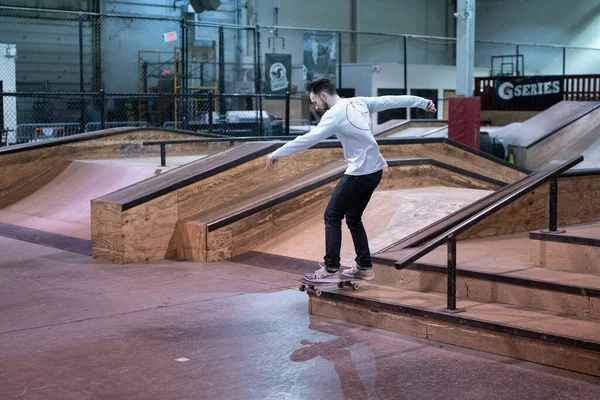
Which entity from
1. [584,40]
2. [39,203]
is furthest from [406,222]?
[584,40]

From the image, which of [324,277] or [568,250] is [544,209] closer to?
[568,250]

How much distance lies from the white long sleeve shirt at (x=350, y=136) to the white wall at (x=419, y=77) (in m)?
23.9

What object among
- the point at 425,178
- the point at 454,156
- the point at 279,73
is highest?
the point at 279,73

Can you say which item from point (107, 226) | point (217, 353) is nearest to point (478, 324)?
point (217, 353)

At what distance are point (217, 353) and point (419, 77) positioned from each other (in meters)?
28.7

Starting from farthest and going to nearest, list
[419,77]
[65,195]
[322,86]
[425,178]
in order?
[419,77], [65,195], [425,178], [322,86]

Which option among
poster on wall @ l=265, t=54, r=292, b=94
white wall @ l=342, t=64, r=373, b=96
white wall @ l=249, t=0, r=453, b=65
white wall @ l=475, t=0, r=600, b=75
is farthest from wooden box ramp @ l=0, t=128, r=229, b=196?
white wall @ l=475, t=0, r=600, b=75

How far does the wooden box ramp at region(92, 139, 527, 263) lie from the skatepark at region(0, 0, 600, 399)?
2 cm

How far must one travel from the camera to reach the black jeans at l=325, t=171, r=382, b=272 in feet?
20.9

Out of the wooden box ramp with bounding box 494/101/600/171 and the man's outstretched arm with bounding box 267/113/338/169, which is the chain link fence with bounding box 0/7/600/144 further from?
the man's outstretched arm with bounding box 267/113/338/169

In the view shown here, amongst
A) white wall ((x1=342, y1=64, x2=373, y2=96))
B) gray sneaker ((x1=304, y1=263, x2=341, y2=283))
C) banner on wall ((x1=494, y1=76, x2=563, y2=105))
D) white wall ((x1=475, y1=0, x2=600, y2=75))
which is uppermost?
white wall ((x1=475, y1=0, x2=600, y2=75))

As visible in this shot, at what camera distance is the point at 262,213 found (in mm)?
9305

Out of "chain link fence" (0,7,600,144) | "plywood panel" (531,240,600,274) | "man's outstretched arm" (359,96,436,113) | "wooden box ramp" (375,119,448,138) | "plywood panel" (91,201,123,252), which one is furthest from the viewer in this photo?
"chain link fence" (0,7,600,144)

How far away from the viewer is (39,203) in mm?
12773
